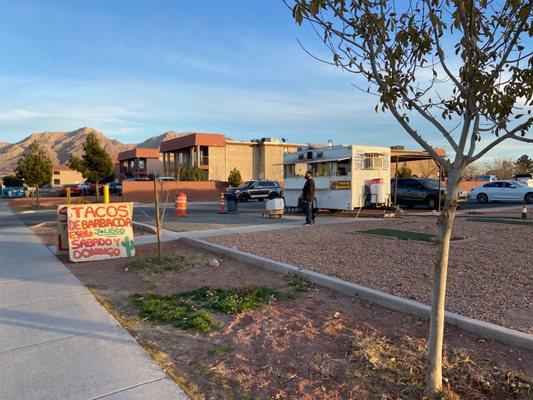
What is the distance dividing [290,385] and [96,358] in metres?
1.74

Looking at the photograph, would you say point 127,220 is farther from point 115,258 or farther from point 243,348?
point 243,348

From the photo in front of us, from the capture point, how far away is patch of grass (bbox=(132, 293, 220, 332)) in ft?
15.2

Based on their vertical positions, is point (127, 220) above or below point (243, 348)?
above

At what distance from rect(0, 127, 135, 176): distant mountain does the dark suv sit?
137958 millimetres

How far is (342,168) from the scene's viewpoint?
17.2 metres

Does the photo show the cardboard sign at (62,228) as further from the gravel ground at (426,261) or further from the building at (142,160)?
the building at (142,160)

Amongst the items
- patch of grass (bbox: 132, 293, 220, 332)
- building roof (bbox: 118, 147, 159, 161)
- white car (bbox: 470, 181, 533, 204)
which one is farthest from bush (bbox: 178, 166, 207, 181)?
patch of grass (bbox: 132, 293, 220, 332)

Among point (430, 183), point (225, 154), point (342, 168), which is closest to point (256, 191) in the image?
point (430, 183)

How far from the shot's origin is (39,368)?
3.67 metres

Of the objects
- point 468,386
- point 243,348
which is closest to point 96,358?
point 243,348

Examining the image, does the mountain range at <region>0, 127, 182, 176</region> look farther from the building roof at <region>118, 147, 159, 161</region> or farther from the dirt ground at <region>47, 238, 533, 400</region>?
the dirt ground at <region>47, 238, 533, 400</region>

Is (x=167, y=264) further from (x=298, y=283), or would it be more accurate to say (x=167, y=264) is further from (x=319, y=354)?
(x=319, y=354)

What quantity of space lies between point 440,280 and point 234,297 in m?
2.96

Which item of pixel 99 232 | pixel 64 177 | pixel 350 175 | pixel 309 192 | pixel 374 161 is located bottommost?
pixel 99 232
